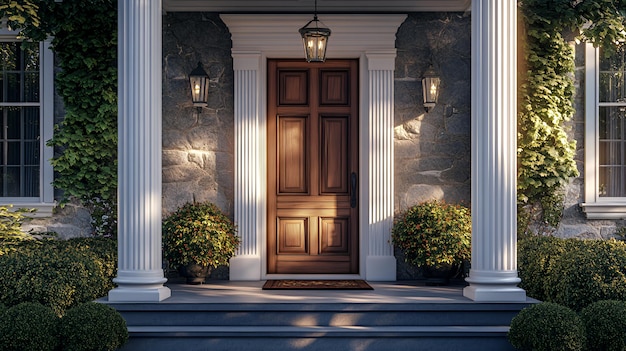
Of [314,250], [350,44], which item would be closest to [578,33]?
[350,44]

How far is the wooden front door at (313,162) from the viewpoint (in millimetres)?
10023

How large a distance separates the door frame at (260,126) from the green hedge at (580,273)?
2.19 meters

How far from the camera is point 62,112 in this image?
9.76 metres

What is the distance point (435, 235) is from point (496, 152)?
1.77 meters

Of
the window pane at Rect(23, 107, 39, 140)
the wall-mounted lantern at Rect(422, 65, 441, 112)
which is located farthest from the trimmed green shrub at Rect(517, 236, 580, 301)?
the window pane at Rect(23, 107, 39, 140)

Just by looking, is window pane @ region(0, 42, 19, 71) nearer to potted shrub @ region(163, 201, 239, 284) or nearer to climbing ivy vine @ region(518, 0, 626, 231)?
potted shrub @ region(163, 201, 239, 284)

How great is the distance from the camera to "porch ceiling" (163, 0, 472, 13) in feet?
32.0

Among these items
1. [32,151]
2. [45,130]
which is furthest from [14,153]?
[45,130]

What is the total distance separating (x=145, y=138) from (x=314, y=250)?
317 cm

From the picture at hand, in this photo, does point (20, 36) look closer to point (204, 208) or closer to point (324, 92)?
point (204, 208)

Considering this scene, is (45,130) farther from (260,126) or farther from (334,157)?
(334,157)

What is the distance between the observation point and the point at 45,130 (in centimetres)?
970

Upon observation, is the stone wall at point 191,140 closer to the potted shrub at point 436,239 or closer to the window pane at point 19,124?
the window pane at point 19,124

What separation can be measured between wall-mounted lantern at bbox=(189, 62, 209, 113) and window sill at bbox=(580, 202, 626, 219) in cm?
474
